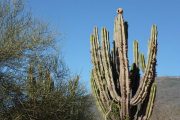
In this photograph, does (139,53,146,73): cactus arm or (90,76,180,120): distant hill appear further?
(90,76,180,120): distant hill

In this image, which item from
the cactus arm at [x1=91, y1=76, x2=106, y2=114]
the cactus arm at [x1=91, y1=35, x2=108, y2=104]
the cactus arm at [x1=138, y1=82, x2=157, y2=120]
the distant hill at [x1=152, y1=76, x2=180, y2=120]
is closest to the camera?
the cactus arm at [x1=138, y1=82, x2=157, y2=120]

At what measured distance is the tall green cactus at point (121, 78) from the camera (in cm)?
1316

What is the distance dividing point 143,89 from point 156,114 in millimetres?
13681

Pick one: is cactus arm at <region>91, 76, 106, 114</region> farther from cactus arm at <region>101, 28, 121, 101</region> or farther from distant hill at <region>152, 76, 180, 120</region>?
distant hill at <region>152, 76, 180, 120</region>

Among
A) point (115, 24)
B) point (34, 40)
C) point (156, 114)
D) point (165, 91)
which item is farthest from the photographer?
point (165, 91)

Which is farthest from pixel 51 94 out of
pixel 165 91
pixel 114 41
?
pixel 165 91

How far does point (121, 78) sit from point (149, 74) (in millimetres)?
751

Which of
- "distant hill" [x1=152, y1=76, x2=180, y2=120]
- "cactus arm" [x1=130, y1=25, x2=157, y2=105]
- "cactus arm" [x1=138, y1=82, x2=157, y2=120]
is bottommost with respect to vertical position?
"cactus arm" [x1=138, y1=82, x2=157, y2=120]

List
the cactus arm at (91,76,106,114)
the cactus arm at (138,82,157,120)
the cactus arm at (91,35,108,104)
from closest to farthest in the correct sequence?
the cactus arm at (138,82,157,120), the cactus arm at (91,35,108,104), the cactus arm at (91,76,106,114)

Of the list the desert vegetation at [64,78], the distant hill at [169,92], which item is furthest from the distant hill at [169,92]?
the desert vegetation at [64,78]

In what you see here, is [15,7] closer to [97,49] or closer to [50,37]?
[50,37]

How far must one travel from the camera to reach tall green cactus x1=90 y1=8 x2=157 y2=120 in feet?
43.2

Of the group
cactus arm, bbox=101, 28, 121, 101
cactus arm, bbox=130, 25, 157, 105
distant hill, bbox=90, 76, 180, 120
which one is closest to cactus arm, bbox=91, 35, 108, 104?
cactus arm, bbox=101, 28, 121, 101

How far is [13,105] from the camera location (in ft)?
48.7
